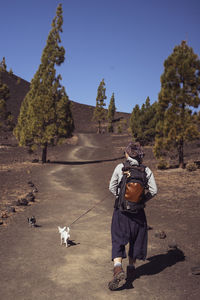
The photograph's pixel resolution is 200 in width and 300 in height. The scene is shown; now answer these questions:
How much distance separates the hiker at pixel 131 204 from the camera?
4.78 m

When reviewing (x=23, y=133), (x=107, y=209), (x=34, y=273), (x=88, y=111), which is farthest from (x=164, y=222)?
(x=88, y=111)

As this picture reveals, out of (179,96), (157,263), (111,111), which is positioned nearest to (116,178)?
(157,263)

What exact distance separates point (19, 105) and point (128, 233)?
304 feet

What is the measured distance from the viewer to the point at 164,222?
9.39m

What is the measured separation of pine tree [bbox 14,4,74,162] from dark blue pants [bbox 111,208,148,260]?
20905mm

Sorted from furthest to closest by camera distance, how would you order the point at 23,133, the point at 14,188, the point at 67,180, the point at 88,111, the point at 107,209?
the point at 88,111
the point at 23,133
the point at 67,180
the point at 14,188
the point at 107,209

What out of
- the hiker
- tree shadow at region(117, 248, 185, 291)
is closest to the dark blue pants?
the hiker

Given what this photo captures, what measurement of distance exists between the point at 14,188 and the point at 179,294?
1194cm

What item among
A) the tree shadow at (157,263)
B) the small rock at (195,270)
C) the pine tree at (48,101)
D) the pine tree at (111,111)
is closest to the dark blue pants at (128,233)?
the tree shadow at (157,263)

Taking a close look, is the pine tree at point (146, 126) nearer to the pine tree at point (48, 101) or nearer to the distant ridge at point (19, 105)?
the pine tree at point (48, 101)

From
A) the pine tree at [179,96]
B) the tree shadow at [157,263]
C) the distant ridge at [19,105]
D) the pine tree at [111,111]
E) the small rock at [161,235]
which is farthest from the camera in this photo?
the distant ridge at [19,105]

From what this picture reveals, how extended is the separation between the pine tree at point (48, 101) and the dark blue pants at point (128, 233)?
20905mm

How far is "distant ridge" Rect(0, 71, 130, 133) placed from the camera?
9057cm

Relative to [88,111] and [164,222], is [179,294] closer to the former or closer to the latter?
[164,222]
